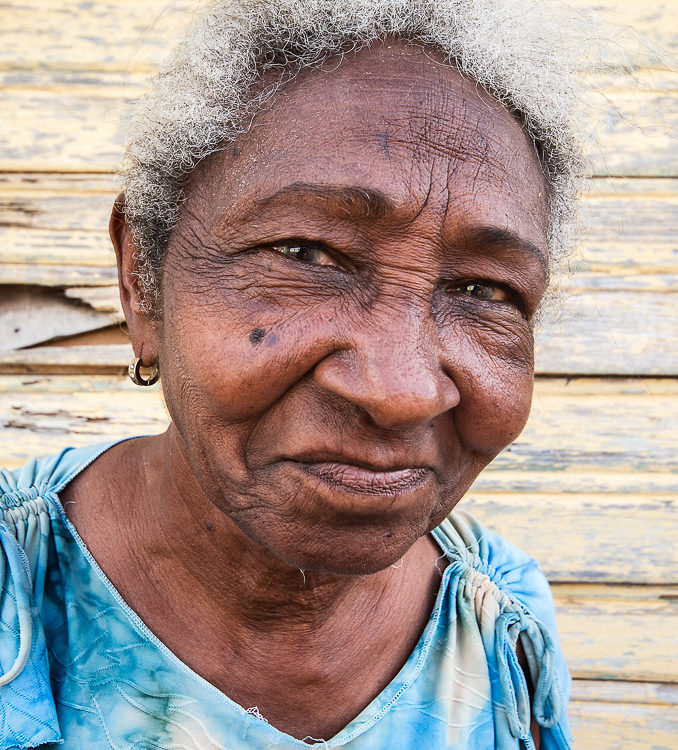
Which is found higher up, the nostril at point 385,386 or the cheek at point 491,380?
the nostril at point 385,386

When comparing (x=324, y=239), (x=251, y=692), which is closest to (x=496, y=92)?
(x=324, y=239)

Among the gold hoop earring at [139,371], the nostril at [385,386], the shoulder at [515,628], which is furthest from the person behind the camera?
the shoulder at [515,628]

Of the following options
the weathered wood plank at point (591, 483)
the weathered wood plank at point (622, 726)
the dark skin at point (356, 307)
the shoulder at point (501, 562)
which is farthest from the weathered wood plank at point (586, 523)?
the dark skin at point (356, 307)

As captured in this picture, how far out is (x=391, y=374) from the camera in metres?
1.12

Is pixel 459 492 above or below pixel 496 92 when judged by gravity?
below

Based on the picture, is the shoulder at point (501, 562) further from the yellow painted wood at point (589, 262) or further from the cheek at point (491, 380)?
the yellow painted wood at point (589, 262)

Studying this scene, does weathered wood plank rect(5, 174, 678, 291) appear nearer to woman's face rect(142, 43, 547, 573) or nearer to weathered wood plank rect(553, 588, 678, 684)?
weathered wood plank rect(553, 588, 678, 684)

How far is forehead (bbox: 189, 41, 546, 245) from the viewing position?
1.20 meters

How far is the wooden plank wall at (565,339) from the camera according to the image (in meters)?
2.47

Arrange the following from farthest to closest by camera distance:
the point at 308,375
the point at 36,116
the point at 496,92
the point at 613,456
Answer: the point at 613,456 < the point at 36,116 < the point at 496,92 < the point at 308,375

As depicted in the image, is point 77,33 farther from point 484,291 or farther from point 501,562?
point 501,562

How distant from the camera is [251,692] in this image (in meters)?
1.53

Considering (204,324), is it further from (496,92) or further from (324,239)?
(496,92)

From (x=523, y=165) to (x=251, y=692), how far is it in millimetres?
1203
